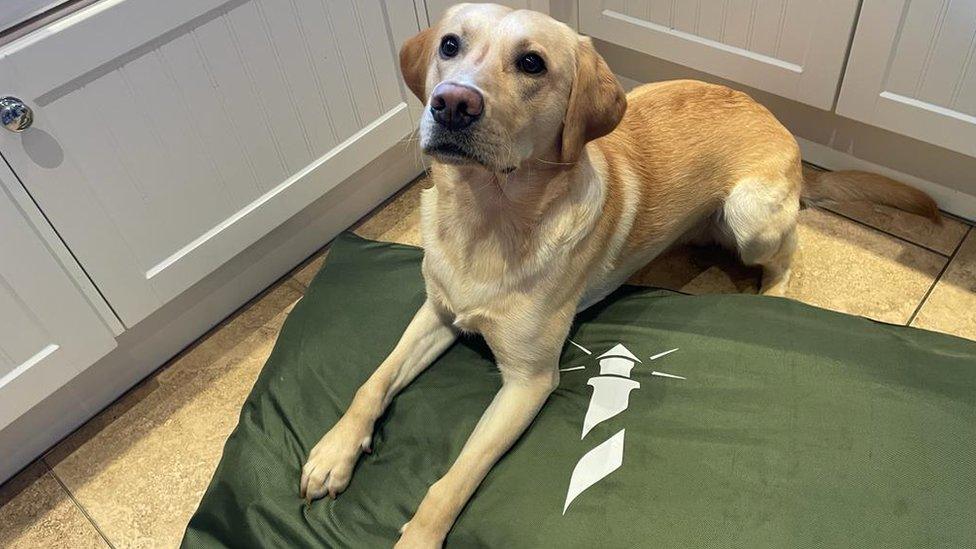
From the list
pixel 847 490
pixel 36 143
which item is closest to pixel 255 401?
pixel 36 143

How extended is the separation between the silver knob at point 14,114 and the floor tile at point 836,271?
145 centimetres

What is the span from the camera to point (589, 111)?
1.24 m

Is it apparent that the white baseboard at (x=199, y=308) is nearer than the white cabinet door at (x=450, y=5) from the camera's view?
Yes

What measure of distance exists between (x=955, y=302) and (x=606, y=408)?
1.05 meters

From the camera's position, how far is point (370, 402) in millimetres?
1494

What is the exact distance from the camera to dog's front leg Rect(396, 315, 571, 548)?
1313 millimetres

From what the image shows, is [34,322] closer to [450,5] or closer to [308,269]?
[308,269]

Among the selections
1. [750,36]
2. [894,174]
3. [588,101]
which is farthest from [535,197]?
[894,174]

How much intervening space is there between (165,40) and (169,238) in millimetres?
457

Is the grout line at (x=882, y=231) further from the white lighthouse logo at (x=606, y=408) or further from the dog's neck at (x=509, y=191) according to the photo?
the dog's neck at (x=509, y=191)

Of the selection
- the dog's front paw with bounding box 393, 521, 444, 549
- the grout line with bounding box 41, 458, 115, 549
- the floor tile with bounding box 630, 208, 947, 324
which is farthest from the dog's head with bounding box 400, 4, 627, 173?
the grout line with bounding box 41, 458, 115, 549

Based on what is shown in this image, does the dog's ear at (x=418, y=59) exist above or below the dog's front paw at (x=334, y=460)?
above

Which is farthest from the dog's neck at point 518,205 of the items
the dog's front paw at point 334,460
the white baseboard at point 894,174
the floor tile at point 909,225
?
the white baseboard at point 894,174

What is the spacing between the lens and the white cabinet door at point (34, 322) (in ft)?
4.73
